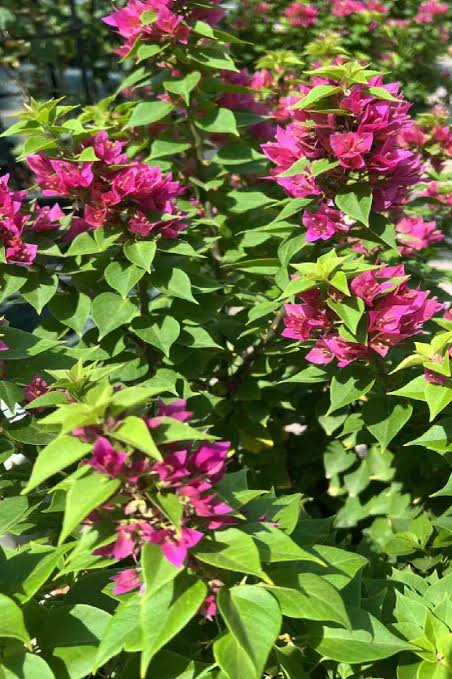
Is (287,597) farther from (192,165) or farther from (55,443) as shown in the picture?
(192,165)

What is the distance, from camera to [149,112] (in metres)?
1.95

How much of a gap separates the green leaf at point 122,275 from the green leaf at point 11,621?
29.6 inches

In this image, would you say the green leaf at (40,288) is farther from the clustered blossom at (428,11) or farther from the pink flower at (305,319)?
the clustered blossom at (428,11)

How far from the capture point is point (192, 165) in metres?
2.22

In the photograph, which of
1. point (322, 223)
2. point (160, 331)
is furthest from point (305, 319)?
point (160, 331)

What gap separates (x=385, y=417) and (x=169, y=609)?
836 mm

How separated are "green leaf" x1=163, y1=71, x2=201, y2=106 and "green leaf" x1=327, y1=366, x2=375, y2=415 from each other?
0.88 meters

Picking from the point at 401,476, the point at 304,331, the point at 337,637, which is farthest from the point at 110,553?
the point at 401,476

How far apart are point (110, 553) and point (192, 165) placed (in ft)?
5.12

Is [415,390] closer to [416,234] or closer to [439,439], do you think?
[439,439]

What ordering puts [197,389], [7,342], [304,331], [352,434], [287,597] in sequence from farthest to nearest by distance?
[197,389]
[352,434]
[304,331]
[7,342]
[287,597]

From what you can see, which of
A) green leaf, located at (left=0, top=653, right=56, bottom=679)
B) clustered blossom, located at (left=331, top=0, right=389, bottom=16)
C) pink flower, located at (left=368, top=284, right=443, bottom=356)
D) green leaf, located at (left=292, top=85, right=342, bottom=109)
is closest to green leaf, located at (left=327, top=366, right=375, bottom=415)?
pink flower, located at (left=368, top=284, right=443, bottom=356)

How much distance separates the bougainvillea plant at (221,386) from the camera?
906mm

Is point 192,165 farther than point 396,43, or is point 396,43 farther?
point 396,43
